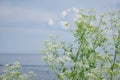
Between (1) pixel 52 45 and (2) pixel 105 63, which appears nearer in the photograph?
(1) pixel 52 45

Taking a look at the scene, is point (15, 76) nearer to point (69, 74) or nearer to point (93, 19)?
point (69, 74)

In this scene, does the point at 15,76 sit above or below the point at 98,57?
→ below

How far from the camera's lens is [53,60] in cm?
1325

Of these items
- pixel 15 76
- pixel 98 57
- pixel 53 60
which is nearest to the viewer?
pixel 53 60

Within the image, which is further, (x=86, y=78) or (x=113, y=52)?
(x=113, y=52)

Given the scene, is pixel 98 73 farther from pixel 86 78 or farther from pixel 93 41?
pixel 93 41

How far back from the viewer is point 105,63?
14922mm

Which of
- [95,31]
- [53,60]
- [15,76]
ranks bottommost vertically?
[15,76]

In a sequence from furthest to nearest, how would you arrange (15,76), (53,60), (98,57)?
(15,76) < (98,57) < (53,60)

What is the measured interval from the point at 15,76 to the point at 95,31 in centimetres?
441

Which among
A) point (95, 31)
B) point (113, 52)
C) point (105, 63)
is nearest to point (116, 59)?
point (113, 52)

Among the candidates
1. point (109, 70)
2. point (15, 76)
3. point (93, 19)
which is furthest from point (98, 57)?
point (15, 76)

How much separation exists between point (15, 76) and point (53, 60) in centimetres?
328

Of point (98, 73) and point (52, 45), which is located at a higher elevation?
point (52, 45)
